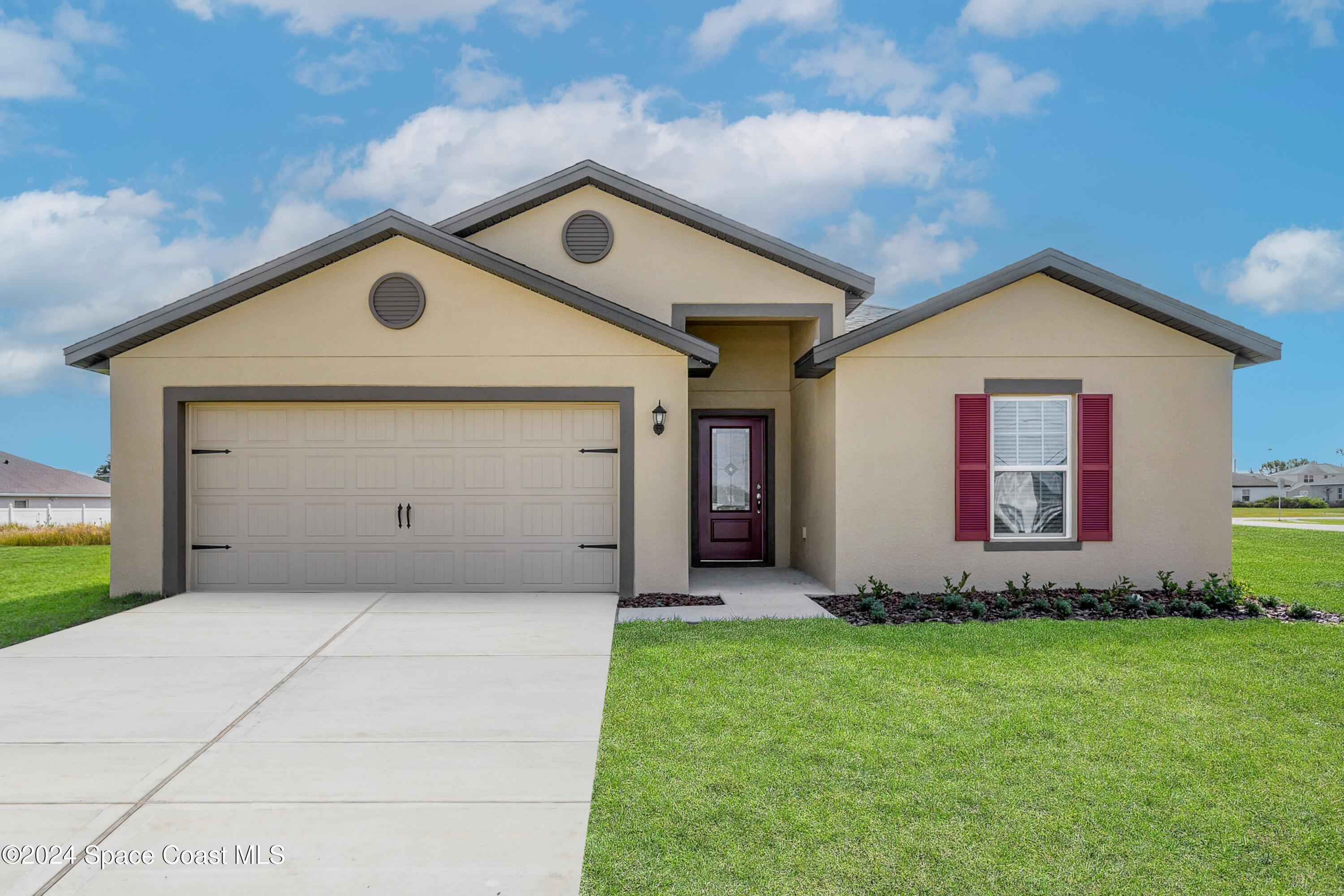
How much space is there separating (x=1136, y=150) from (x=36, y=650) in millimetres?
Result: 27435

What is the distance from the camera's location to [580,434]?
9.77 metres

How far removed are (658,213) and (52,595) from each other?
30.0 ft

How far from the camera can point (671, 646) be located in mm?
6734

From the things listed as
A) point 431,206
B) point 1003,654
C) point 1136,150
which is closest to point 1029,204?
point 1136,150

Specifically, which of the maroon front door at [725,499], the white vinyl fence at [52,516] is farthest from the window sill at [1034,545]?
the white vinyl fence at [52,516]

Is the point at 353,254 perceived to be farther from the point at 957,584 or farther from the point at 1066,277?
the point at 1066,277

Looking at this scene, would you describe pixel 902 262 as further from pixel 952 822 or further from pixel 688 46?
pixel 952 822

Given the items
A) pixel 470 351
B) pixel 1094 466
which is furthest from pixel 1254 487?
pixel 470 351

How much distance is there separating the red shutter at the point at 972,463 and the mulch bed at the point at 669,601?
308 centimetres

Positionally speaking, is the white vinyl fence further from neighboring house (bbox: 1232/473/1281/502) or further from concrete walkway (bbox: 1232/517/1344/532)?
neighboring house (bbox: 1232/473/1281/502)

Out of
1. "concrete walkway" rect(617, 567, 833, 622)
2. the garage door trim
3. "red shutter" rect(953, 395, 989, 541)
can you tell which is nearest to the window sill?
"red shutter" rect(953, 395, 989, 541)

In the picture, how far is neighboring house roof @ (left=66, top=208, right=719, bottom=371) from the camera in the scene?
920cm

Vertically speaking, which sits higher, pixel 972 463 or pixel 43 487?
pixel 972 463

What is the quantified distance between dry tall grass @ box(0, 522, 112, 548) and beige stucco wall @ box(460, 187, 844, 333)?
44.8 feet
